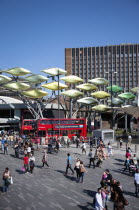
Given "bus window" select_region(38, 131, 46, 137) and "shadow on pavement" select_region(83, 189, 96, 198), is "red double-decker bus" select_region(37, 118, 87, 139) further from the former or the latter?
"shadow on pavement" select_region(83, 189, 96, 198)

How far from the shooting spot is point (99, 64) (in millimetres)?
122750

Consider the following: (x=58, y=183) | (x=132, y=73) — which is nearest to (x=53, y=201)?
(x=58, y=183)

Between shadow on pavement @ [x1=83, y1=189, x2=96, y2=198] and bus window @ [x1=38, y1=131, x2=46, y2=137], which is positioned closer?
shadow on pavement @ [x1=83, y1=189, x2=96, y2=198]

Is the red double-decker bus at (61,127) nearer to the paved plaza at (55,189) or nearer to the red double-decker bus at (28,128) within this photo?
the red double-decker bus at (28,128)

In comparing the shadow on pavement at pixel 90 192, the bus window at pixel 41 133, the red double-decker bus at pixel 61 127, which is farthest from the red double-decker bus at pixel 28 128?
the shadow on pavement at pixel 90 192

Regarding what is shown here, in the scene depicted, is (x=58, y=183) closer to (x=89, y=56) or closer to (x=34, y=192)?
(x=34, y=192)

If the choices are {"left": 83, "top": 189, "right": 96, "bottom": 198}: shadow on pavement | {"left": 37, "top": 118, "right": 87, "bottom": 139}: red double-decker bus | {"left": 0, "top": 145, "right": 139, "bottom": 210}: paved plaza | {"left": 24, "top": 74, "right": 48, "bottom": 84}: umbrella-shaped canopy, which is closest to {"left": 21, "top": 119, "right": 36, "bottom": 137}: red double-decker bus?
{"left": 37, "top": 118, "right": 87, "bottom": 139}: red double-decker bus

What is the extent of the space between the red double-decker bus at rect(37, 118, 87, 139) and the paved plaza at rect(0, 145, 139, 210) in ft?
40.9

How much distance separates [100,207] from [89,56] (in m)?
118

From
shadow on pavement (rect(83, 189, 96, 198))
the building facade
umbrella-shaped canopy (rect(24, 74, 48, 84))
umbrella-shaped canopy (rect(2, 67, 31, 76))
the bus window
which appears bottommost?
shadow on pavement (rect(83, 189, 96, 198))

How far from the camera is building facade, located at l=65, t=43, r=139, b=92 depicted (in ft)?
393

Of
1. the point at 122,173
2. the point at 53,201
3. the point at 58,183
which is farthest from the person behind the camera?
the point at 122,173

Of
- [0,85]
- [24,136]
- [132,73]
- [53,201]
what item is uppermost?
[132,73]

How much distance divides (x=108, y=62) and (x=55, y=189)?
11324 cm
